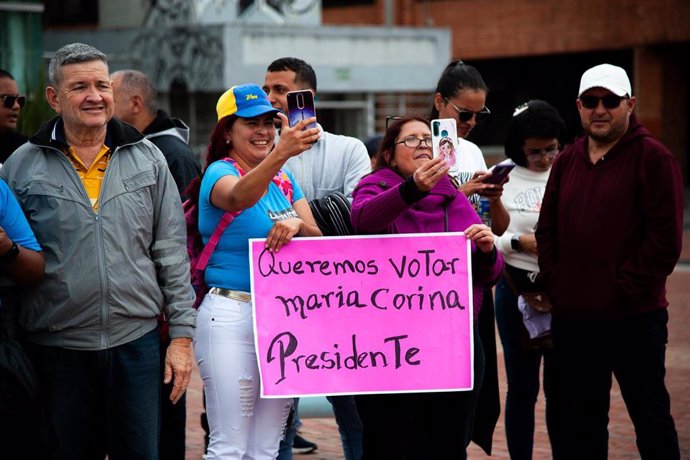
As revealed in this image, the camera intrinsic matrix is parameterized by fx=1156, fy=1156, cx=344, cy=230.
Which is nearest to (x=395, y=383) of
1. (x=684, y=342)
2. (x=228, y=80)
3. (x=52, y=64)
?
(x=52, y=64)

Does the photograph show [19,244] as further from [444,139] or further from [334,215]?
[444,139]

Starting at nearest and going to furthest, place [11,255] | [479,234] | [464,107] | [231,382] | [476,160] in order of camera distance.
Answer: [11,255] → [231,382] → [479,234] → [464,107] → [476,160]

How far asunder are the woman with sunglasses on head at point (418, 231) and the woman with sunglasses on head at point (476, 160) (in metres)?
0.73

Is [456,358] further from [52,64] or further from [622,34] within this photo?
[622,34]

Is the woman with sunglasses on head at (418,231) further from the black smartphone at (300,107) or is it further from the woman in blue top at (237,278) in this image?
the black smartphone at (300,107)

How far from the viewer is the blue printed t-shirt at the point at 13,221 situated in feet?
14.1

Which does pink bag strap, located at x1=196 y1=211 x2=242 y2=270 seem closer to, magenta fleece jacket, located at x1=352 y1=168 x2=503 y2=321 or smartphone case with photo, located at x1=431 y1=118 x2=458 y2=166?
Result: magenta fleece jacket, located at x1=352 y1=168 x2=503 y2=321

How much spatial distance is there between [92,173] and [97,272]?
0.41 metres

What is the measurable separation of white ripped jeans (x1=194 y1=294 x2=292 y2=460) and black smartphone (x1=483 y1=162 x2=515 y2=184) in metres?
1.40

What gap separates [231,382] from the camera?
15.6 ft

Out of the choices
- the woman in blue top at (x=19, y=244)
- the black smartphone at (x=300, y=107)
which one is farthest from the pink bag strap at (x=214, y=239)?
the woman in blue top at (x=19, y=244)

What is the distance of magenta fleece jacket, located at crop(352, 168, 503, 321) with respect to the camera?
4.84 meters

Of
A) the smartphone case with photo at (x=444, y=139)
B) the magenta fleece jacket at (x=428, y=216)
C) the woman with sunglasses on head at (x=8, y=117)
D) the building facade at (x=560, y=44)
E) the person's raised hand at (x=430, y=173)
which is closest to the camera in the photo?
the person's raised hand at (x=430, y=173)

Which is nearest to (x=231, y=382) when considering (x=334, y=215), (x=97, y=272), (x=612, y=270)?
(x=97, y=272)
